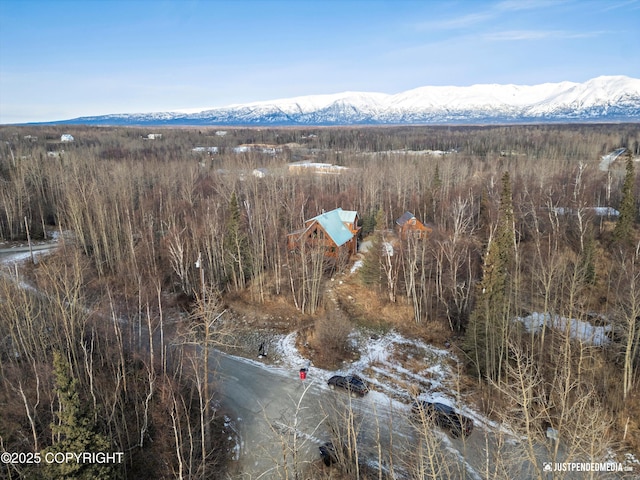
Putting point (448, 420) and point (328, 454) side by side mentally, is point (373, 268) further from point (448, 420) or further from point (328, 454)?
point (328, 454)

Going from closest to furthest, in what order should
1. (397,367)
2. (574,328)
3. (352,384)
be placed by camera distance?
A: (352,384) → (397,367) → (574,328)

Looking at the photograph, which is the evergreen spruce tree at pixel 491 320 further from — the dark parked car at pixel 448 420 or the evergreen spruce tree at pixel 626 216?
the evergreen spruce tree at pixel 626 216

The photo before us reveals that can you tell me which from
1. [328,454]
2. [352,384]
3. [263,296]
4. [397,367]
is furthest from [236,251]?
[328,454]

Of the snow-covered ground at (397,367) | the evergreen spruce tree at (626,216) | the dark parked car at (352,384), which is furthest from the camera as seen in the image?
the evergreen spruce tree at (626,216)

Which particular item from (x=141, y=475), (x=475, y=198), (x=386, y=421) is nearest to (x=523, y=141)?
(x=475, y=198)

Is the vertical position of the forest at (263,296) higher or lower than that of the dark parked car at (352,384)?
higher

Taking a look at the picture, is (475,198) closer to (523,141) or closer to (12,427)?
(12,427)

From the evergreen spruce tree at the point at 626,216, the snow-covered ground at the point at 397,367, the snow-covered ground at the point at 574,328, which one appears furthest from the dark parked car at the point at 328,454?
the evergreen spruce tree at the point at 626,216
